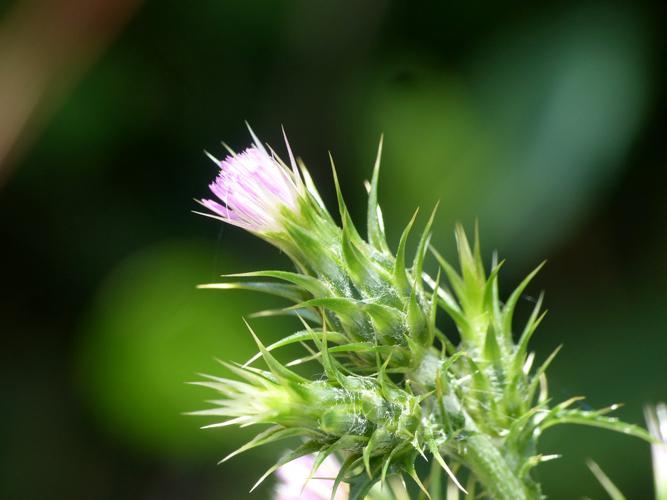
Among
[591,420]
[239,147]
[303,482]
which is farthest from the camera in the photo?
[239,147]

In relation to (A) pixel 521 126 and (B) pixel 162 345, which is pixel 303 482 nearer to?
(B) pixel 162 345

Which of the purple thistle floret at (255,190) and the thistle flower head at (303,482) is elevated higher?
the purple thistle floret at (255,190)

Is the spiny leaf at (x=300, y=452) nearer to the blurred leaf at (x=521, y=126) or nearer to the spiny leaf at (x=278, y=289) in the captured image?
the spiny leaf at (x=278, y=289)

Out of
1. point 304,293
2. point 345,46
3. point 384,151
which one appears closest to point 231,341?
point 384,151

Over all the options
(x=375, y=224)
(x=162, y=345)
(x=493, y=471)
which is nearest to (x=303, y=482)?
(x=493, y=471)

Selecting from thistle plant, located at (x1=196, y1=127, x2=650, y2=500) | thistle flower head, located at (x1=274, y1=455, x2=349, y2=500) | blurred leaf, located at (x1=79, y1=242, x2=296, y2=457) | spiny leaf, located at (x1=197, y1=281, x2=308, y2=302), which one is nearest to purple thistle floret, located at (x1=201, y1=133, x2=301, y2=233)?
thistle plant, located at (x1=196, y1=127, x2=650, y2=500)

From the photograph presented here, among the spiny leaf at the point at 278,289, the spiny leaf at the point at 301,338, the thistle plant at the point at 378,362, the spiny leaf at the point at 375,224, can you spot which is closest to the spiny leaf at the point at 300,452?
the thistle plant at the point at 378,362

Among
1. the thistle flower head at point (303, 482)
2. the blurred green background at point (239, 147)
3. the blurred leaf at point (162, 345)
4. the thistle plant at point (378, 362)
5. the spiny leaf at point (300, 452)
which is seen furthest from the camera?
the blurred leaf at point (162, 345)
